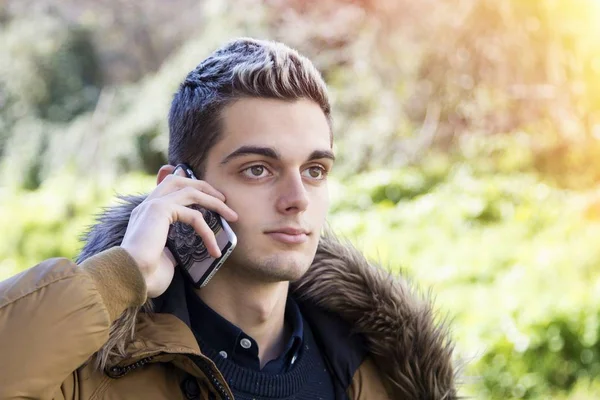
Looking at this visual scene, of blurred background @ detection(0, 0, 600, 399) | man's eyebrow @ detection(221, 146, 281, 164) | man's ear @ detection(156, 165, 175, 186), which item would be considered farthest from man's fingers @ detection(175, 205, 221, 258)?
blurred background @ detection(0, 0, 600, 399)

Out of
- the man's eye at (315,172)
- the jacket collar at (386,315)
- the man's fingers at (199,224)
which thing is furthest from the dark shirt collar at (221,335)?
the man's eye at (315,172)

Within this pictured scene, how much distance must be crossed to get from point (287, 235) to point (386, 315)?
20.6 inches

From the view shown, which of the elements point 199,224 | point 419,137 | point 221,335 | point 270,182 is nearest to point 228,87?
point 270,182

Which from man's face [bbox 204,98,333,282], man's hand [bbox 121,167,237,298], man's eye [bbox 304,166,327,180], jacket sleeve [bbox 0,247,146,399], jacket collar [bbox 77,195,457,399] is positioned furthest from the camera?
jacket collar [bbox 77,195,457,399]

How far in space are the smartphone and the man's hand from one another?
2cm

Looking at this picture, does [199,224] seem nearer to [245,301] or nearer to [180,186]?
[180,186]

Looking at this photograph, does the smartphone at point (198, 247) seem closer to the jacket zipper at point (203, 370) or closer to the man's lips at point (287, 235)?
the man's lips at point (287, 235)

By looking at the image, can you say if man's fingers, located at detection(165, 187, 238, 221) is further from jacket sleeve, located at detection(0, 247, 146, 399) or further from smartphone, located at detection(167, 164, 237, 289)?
jacket sleeve, located at detection(0, 247, 146, 399)

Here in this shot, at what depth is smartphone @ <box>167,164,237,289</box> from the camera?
6.97 feet

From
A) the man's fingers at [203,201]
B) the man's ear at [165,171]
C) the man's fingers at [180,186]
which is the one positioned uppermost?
the man's ear at [165,171]

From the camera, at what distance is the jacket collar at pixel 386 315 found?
247cm

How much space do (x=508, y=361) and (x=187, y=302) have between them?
3.94 m

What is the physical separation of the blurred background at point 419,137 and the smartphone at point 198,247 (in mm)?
3274

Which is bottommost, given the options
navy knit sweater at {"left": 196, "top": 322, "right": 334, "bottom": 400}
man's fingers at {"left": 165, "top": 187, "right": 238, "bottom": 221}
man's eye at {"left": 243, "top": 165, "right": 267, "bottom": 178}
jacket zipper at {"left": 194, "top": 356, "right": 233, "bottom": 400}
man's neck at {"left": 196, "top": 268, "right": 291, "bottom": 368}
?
navy knit sweater at {"left": 196, "top": 322, "right": 334, "bottom": 400}
